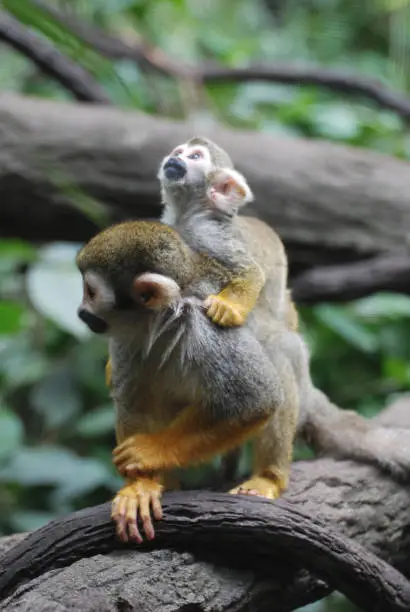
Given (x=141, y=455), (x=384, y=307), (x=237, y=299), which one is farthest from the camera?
(x=384, y=307)

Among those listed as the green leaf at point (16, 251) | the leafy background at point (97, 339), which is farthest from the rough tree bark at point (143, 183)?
the leafy background at point (97, 339)

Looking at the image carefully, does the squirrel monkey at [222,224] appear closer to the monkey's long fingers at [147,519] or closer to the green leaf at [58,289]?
the monkey's long fingers at [147,519]

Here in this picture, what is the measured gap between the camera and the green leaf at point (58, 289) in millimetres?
3681

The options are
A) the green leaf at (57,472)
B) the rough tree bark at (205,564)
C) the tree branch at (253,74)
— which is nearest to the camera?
the rough tree bark at (205,564)

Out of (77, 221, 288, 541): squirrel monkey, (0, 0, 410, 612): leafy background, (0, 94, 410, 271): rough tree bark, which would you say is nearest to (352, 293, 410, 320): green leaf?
(0, 0, 410, 612): leafy background

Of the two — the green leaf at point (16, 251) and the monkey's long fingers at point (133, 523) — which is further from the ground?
the green leaf at point (16, 251)

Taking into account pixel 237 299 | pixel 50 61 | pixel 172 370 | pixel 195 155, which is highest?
pixel 50 61

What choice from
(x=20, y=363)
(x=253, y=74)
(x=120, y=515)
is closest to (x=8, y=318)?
(x=20, y=363)

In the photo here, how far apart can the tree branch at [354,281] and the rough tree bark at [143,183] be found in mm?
A: 479

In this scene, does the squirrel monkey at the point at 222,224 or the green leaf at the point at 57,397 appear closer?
the squirrel monkey at the point at 222,224

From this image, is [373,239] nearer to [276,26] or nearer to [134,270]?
[134,270]

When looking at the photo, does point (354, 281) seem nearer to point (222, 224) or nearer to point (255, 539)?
point (222, 224)

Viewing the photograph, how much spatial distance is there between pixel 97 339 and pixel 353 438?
1.99 meters

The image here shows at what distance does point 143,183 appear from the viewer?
4.39 meters
